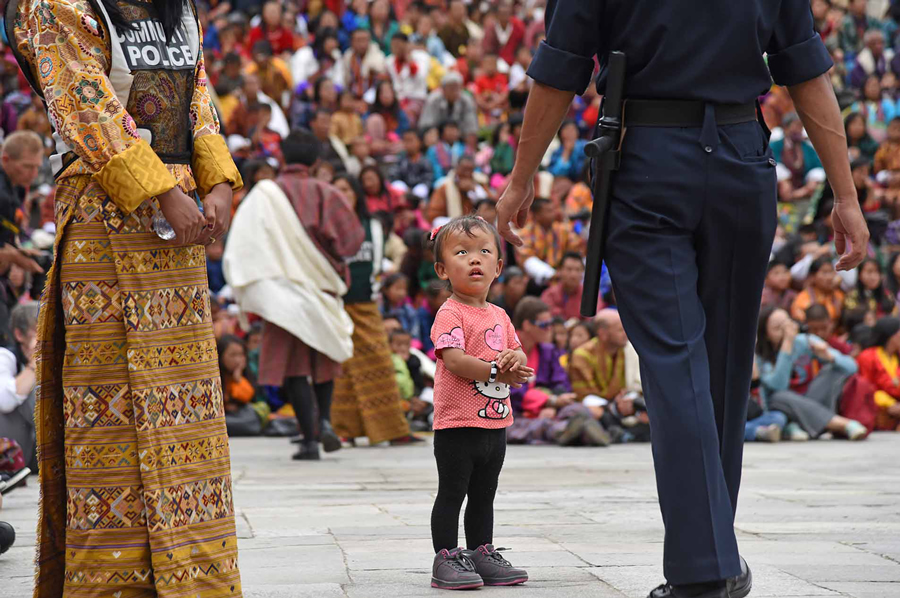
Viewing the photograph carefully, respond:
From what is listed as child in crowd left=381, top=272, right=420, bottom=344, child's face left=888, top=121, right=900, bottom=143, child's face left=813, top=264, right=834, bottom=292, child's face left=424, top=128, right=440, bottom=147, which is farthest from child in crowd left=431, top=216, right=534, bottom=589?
child's face left=888, top=121, right=900, bottom=143

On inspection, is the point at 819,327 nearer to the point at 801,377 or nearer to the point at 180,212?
A: the point at 801,377

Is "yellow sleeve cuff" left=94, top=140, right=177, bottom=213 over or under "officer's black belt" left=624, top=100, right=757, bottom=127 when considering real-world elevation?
under

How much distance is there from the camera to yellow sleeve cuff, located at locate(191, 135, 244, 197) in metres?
3.29

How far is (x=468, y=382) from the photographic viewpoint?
3.81 m

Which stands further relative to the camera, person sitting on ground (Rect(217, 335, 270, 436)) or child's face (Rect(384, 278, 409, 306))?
child's face (Rect(384, 278, 409, 306))

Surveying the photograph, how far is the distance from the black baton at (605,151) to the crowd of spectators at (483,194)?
3.69 ft

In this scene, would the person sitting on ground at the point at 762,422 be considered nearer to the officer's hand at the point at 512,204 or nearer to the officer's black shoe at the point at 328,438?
the officer's black shoe at the point at 328,438

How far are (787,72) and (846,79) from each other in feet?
50.4

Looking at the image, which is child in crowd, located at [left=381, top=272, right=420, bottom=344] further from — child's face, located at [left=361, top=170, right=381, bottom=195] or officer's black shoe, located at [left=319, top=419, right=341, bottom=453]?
officer's black shoe, located at [left=319, top=419, right=341, bottom=453]

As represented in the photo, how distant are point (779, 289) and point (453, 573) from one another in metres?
8.27

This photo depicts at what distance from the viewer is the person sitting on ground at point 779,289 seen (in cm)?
1132

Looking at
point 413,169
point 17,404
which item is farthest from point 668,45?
point 413,169

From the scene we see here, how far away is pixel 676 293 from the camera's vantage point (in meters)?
3.04

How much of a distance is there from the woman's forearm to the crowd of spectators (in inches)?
41.6
